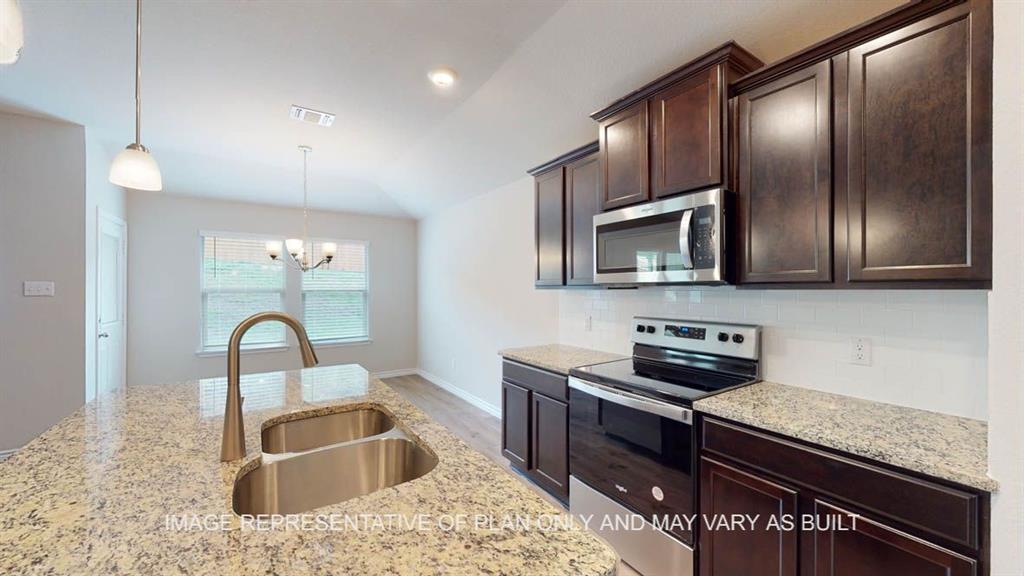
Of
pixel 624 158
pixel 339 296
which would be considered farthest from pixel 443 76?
pixel 339 296

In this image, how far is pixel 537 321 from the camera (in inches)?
146

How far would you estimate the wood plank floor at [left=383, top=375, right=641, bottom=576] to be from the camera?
3305 millimetres

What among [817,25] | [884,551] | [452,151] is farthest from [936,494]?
[452,151]

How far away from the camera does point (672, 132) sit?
194 cm

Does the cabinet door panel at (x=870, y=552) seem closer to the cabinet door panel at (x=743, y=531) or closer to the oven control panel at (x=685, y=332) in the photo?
the cabinet door panel at (x=743, y=531)

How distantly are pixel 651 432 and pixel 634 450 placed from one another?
0.16 meters

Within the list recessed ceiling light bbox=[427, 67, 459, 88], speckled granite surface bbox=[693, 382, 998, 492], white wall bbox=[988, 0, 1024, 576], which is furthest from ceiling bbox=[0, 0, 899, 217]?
speckled granite surface bbox=[693, 382, 998, 492]

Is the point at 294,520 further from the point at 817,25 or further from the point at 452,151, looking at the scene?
the point at 452,151

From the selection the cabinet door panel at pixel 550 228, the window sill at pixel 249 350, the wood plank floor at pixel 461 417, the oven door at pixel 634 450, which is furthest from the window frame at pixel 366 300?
the oven door at pixel 634 450

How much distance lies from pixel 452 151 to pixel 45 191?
3.39 meters

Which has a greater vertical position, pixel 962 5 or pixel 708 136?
pixel 962 5

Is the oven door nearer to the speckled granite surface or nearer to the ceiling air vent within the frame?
the speckled granite surface

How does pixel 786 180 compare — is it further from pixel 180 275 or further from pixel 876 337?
pixel 180 275

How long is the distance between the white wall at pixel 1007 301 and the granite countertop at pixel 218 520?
1.14 m
